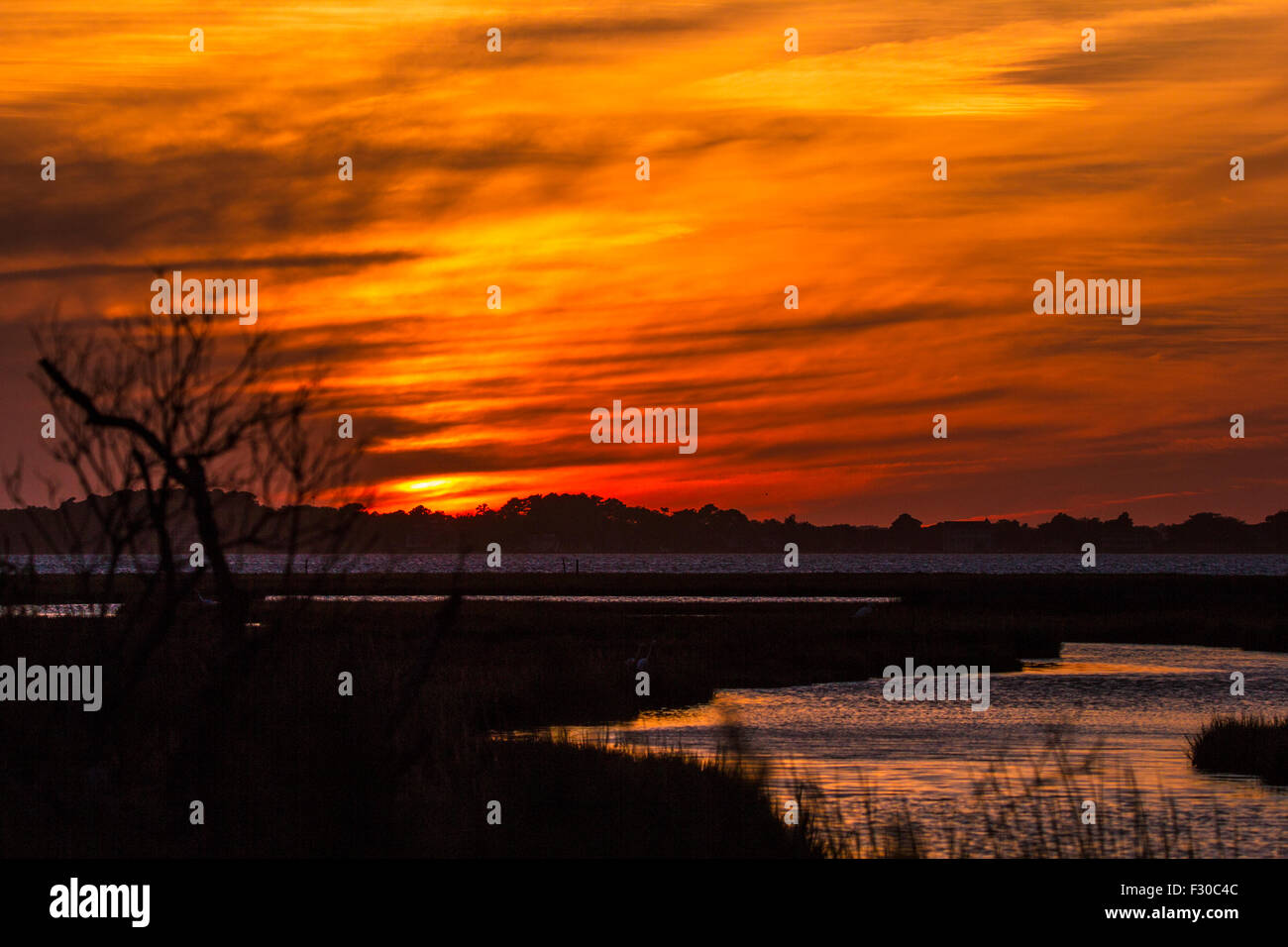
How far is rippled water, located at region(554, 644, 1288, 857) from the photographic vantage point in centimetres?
2323

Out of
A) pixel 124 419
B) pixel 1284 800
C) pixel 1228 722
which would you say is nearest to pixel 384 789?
pixel 124 419

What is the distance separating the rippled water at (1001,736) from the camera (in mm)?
23234

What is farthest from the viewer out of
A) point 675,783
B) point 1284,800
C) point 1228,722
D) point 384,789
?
point 1228,722

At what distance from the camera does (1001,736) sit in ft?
108

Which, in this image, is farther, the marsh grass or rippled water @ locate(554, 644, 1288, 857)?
the marsh grass

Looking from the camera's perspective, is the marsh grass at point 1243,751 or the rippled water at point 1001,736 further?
the marsh grass at point 1243,751

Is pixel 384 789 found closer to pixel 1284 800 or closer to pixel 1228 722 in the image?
pixel 1284 800

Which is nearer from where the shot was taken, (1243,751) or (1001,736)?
(1243,751)

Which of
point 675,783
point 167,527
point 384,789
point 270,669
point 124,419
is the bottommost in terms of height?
point 675,783

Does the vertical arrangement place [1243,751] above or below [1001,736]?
above
